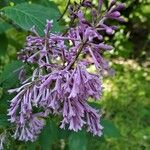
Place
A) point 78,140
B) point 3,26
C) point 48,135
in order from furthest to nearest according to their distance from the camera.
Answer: point 3,26 → point 48,135 → point 78,140

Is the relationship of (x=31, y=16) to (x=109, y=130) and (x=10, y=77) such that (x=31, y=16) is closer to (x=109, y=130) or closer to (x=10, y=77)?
(x=10, y=77)

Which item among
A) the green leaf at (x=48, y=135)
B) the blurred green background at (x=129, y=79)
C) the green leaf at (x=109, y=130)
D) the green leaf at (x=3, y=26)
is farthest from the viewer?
the blurred green background at (x=129, y=79)

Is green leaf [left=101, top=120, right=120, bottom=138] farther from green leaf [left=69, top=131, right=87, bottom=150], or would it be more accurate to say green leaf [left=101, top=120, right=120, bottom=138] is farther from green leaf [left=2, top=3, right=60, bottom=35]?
green leaf [left=2, top=3, right=60, bottom=35]

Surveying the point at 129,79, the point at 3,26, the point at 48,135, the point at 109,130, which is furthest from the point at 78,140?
the point at 129,79

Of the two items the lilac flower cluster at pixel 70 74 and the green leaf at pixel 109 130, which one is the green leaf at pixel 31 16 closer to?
the lilac flower cluster at pixel 70 74

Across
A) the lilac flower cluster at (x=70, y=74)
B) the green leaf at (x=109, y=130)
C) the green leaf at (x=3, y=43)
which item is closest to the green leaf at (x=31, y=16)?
the lilac flower cluster at (x=70, y=74)
